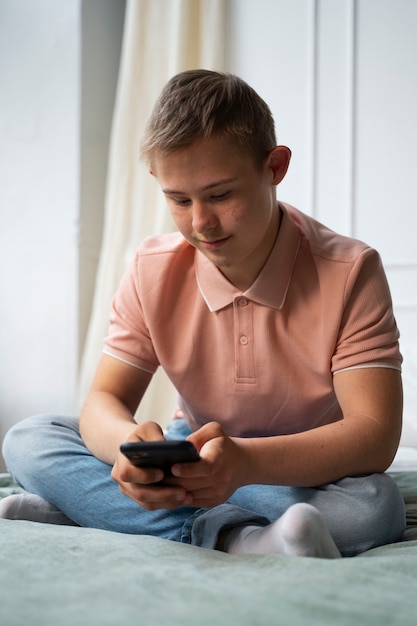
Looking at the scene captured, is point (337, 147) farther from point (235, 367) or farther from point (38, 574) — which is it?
point (38, 574)

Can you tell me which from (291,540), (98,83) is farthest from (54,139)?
(291,540)

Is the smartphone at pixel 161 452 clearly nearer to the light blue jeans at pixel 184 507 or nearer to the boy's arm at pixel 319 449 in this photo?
the boy's arm at pixel 319 449

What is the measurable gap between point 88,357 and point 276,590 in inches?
86.7

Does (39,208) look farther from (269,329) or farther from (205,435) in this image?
(205,435)

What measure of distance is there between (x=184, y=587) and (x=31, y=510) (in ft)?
2.05

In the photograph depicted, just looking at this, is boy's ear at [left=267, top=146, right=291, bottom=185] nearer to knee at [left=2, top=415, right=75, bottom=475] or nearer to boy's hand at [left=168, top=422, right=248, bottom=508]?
boy's hand at [left=168, top=422, right=248, bottom=508]

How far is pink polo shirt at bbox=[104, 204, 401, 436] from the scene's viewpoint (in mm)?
1331

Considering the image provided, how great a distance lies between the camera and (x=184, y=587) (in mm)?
748

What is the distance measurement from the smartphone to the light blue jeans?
0.64ft

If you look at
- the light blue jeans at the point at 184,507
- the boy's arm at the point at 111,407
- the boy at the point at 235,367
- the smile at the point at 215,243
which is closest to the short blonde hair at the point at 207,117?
the boy at the point at 235,367

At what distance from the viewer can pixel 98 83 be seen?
10.0 ft

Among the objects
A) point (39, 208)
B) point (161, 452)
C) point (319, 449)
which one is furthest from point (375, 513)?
point (39, 208)

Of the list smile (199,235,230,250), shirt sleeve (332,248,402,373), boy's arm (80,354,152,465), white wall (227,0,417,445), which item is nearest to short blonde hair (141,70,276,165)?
smile (199,235,230,250)

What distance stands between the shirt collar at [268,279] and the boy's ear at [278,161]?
0.11 metres
